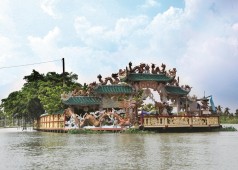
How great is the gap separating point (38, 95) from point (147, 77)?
19.9 metres

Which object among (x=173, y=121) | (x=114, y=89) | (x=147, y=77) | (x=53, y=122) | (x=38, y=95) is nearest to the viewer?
(x=173, y=121)

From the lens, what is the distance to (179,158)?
12.6 m

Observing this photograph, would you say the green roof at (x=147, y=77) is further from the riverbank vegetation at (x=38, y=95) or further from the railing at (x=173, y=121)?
the riverbank vegetation at (x=38, y=95)

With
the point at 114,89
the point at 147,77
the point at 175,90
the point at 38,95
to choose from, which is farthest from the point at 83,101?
the point at 38,95

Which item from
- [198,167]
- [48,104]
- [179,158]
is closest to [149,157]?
[179,158]

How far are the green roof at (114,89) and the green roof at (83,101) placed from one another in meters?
0.97

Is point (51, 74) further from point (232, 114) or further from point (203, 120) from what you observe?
point (232, 114)

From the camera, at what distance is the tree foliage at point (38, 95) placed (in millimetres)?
46906

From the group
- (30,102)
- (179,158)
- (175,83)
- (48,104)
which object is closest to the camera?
(179,158)

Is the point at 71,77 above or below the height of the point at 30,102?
above

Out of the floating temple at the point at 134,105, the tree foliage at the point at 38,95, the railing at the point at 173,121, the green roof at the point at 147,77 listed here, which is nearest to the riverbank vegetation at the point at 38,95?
the tree foliage at the point at 38,95

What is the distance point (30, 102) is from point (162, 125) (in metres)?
25.9

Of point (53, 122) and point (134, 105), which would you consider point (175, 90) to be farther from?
point (53, 122)

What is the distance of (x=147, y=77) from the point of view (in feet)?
127
